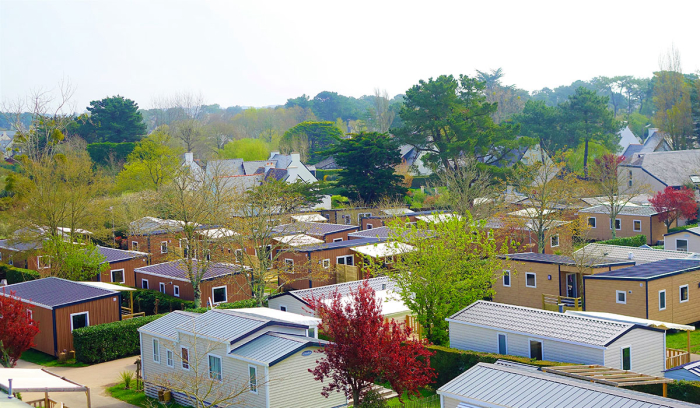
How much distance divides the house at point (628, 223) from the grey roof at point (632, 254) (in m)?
13.5

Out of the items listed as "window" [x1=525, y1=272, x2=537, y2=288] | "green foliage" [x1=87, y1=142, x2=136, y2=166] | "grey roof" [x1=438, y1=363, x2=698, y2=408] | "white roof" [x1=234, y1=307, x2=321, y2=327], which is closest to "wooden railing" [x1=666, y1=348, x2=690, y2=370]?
"grey roof" [x1=438, y1=363, x2=698, y2=408]

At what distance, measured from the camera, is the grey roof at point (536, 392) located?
14.5m

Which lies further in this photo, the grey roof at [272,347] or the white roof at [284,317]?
the white roof at [284,317]

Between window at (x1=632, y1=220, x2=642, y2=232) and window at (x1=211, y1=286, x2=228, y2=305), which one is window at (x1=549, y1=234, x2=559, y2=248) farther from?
window at (x1=211, y1=286, x2=228, y2=305)

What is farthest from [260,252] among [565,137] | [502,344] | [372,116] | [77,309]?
[372,116]

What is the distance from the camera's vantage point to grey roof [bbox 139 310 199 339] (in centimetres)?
2354

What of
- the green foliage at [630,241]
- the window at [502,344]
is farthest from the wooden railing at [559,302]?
the green foliage at [630,241]

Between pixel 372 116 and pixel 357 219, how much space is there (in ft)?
255

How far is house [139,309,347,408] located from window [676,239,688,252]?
1080 inches

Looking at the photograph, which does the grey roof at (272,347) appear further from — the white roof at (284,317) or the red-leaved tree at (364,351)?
the red-leaved tree at (364,351)

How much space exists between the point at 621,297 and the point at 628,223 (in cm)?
2510

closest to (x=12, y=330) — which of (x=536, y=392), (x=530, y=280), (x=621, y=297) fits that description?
(x=536, y=392)

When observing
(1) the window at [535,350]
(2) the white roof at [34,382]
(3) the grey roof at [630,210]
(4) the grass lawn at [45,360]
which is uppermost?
(3) the grey roof at [630,210]

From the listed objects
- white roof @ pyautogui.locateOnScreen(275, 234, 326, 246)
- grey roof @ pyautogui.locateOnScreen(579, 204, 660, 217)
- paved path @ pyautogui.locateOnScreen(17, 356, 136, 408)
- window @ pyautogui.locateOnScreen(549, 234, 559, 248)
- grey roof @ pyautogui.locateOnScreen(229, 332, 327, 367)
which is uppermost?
grey roof @ pyautogui.locateOnScreen(579, 204, 660, 217)
